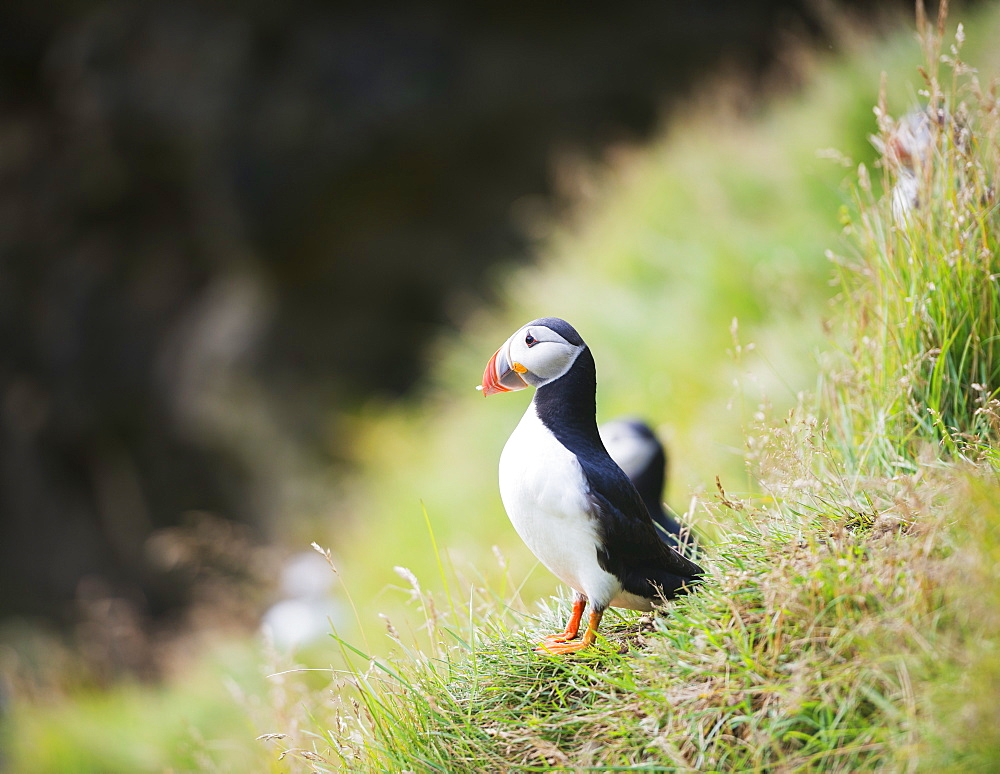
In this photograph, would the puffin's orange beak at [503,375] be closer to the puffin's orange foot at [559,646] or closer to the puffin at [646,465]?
the puffin's orange foot at [559,646]

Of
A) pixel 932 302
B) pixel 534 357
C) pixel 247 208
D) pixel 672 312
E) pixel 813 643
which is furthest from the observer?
pixel 247 208

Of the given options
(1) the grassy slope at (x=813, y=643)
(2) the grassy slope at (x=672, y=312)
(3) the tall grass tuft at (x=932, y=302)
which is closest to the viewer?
(1) the grassy slope at (x=813, y=643)

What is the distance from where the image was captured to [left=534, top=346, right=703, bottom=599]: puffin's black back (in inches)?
55.7

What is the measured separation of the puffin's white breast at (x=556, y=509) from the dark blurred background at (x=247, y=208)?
20.8ft

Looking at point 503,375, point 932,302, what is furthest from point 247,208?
point 932,302

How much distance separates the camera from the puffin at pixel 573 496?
1.41m

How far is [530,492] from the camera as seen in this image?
1423mm

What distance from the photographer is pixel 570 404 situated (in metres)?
1.49

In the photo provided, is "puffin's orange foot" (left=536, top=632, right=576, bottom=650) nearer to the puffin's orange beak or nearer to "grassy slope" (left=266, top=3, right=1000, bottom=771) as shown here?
"grassy slope" (left=266, top=3, right=1000, bottom=771)

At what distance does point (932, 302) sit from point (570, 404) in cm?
104

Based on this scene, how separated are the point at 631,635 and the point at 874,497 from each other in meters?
0.59

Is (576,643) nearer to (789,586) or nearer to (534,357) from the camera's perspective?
(789,586)

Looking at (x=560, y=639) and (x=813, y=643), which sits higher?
(x=560, y=639)

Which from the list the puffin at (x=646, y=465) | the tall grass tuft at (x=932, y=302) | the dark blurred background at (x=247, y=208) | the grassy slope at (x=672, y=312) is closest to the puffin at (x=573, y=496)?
the grassy slope at (x=672, y=312)
